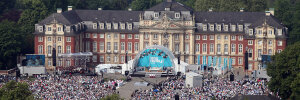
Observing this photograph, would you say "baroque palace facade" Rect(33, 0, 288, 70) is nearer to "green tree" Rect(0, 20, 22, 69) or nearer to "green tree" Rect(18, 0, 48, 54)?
"green tree" Rect(0, 20, 22, 69)

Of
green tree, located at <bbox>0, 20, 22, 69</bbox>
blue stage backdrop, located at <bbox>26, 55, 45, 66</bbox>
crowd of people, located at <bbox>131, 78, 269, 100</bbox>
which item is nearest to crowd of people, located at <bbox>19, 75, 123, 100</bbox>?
crowd of people, located at <bbox>131, 78, 269, 100</bbox>

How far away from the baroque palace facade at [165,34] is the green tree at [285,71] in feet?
87.4

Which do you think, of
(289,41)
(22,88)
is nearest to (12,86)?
(22,88)

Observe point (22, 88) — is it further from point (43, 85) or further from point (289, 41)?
point (289, 41)

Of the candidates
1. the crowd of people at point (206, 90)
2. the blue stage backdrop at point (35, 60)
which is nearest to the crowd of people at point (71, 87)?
the crowd of people at point (206, 90)

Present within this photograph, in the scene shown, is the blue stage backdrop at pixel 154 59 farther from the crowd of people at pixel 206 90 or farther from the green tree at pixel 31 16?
the green tree at pixel 31 16

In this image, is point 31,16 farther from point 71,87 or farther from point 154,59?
point 71,87

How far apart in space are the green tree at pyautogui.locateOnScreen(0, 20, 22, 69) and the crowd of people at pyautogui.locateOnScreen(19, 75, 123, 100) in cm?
1256

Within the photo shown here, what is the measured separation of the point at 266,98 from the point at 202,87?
23.1 metres

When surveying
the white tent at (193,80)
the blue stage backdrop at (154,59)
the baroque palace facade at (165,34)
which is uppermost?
the baroque palace facade at (165,34)

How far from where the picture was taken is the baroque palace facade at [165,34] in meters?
156

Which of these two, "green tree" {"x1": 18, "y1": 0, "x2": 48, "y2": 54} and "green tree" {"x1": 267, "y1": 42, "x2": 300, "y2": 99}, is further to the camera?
"green tree" {"x1": 18, "y1": 0, "x2": 48, "y2": 54}

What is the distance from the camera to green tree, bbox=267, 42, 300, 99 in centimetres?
12441

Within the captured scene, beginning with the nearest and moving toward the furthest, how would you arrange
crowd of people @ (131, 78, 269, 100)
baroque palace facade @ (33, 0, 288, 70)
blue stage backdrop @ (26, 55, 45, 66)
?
crowd of people @ (131, 78, 269, 100), blue stage backdrop @ (26, 55, 45, 66), baroque palace facade @ (33, 0, 288, 70)
